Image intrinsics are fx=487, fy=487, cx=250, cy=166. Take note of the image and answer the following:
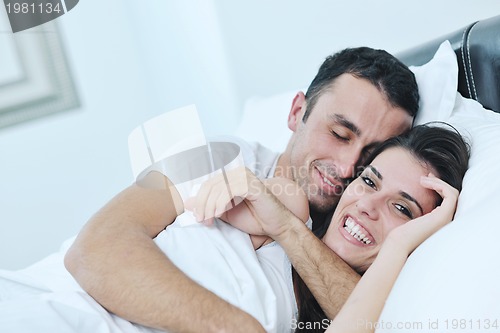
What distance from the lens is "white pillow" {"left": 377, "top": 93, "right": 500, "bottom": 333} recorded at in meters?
0.61

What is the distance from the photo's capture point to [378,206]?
1086 mm

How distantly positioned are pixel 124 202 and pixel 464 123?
0.83 meters

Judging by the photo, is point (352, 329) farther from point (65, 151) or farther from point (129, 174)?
point (65, 151)

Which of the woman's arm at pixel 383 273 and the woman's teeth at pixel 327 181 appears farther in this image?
the woman's teeth at pixel 327 181

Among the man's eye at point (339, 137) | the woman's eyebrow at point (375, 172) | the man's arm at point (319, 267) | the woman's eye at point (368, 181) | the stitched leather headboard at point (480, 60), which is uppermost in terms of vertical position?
the stitched leather headboard at point (480, 60)

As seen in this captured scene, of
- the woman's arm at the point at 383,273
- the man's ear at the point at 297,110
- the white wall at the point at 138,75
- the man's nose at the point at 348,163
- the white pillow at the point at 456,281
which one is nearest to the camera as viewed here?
the white pillow at the point at 456,281

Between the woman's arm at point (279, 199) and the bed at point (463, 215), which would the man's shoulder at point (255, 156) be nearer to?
the woman's arm at point (279, 199)

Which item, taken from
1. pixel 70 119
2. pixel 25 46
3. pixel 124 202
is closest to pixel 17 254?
pixel 70 119

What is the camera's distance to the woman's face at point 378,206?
1.07 meters

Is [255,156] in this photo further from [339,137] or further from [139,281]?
[139,281]

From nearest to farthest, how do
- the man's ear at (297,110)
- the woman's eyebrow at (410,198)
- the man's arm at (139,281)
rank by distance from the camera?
the man's arm at (139,281)
the woman's eyebrow at (410,198)
the man's ear at (297,110)

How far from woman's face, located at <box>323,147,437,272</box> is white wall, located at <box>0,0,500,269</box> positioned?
2.50ft

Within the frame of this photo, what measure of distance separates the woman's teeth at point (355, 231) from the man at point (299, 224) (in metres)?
0.08

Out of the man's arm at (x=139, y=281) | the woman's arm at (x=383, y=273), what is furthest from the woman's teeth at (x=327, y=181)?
the man's arm at (x=139, y=281)
